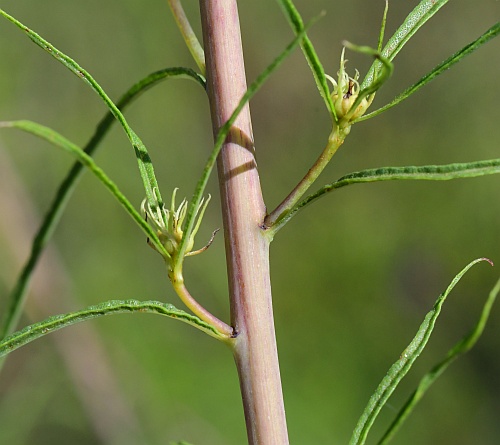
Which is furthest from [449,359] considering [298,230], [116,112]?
[298,230]

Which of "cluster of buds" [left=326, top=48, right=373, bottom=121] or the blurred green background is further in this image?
the blurred green background

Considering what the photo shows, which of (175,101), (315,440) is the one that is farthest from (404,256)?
(175,101)

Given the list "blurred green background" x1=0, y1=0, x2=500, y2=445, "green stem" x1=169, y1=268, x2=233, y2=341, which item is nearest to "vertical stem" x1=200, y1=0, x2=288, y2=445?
"green stem" x1=169, y1=268, x2=233, y2=341

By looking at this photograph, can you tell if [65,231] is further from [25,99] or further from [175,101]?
[175,101]

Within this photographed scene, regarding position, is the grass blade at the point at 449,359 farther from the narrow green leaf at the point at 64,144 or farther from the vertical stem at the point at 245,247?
the narrow green leaf at the point at 64,144

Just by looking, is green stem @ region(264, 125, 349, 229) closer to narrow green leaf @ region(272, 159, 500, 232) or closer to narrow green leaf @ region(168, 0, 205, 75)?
narrow green leaf @ region(272, 159, 500, 232)

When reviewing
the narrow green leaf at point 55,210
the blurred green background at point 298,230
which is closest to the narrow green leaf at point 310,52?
the narrow green leaf at point 55,210
